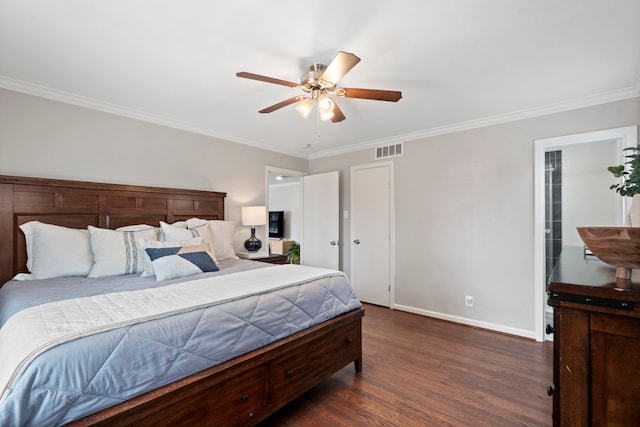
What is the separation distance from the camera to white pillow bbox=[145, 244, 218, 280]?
7.44 ft

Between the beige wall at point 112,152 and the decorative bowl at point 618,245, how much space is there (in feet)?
12.2

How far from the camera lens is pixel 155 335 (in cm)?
133

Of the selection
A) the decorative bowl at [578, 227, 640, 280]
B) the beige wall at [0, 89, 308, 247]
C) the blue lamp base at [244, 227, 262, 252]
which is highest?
the beige wall at [0, 89, 308, 247]

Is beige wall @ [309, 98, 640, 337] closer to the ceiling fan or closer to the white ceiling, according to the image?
the white ceiling

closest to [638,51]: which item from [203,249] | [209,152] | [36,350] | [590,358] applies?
[590,358]

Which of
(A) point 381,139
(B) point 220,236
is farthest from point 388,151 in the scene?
(B) point 220,236

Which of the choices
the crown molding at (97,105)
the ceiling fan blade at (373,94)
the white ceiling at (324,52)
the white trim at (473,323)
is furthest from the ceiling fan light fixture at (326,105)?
the white trim at (473,323)

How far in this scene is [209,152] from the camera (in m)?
3.91

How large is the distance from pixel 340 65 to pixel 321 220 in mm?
3278

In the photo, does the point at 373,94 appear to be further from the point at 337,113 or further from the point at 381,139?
the point at 381,139

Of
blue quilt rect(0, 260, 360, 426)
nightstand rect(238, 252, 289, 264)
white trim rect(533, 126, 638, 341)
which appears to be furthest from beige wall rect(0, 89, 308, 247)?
white trim rect(533, 126, 638, 341)

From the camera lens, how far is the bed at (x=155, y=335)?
43.3 inches

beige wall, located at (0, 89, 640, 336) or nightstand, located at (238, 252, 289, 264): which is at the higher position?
beige wall, located at (0, 89, 640, 336)

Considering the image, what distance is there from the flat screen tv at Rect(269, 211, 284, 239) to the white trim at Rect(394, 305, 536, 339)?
15.7ft
